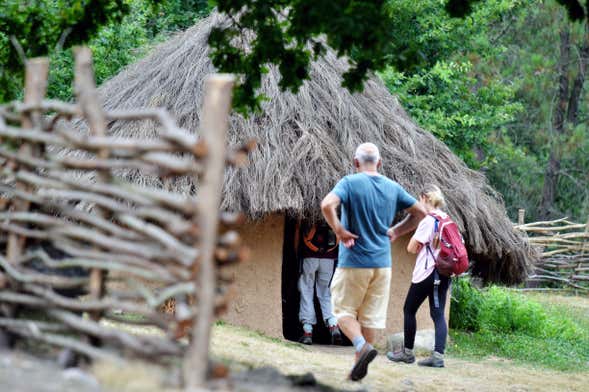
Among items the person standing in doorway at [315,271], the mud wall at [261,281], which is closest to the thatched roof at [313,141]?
the mud wall at [261,281]

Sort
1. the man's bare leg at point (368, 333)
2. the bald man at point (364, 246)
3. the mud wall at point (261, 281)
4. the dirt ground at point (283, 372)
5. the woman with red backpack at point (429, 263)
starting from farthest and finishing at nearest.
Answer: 1. the mud wall at point (261, 281)
2. the woman with red backpack at point (429, 263)
3. the man's bare leg at point (368, 333)
4. the bald man at point (364, 246)
5. the dirt ground at point (283, 372)

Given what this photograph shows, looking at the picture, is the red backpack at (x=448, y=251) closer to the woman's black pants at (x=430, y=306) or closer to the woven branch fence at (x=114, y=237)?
the woman's black pants at (x=430, y=306)

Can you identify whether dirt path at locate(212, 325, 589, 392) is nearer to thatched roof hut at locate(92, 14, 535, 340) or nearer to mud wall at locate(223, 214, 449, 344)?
mud wall at locate(223, 214, 449, 344)

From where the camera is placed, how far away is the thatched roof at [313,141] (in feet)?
32.9

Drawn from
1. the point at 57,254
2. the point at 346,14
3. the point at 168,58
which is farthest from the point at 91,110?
the point at 168,58

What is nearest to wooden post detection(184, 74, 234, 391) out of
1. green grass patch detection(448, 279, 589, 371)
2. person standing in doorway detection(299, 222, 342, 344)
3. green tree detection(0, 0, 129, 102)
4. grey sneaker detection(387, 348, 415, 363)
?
green tree detection(0, 0, 129, 102)

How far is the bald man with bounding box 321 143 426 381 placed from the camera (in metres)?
7.07

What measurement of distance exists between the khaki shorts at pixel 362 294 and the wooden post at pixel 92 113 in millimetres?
2573

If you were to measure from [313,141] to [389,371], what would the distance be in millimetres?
2936

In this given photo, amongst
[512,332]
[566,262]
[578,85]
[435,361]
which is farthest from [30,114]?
[578,85]

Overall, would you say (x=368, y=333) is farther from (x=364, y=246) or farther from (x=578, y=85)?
(x=578, y=85)

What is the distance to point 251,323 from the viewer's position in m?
10.4

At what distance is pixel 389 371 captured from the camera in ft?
27.9

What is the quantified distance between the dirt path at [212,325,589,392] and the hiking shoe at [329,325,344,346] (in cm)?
33
